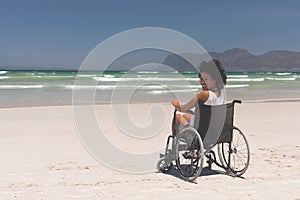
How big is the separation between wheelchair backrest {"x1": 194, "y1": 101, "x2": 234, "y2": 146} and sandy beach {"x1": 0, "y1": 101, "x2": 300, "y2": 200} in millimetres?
530

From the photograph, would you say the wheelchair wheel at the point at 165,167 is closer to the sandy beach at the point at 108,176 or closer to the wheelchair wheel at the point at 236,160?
the sandy beach at the point at 108,176

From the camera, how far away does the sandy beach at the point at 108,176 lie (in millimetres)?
4188

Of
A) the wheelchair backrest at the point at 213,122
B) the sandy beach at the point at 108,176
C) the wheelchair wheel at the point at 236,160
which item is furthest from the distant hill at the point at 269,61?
the wheelchair backrest at the point at 213,122

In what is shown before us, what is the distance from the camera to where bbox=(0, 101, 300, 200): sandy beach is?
165 inches

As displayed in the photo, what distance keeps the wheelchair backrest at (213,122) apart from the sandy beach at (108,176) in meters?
0.53

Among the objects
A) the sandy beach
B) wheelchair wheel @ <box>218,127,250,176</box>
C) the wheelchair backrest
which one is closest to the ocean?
the sandy beach

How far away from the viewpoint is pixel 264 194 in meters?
4.23

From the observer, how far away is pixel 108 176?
4.87 metres

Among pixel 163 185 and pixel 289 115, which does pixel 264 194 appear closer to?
pixel 163 185

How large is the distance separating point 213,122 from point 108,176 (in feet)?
4.73

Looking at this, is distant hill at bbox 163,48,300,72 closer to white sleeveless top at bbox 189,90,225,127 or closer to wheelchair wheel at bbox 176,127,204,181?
white sleeveless top at bbox 189,90,225,127

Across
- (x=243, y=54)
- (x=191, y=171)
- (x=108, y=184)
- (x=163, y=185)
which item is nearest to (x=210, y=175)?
(x=191, y=171)

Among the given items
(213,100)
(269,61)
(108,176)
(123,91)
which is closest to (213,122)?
(213,100)

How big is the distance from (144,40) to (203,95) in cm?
113
